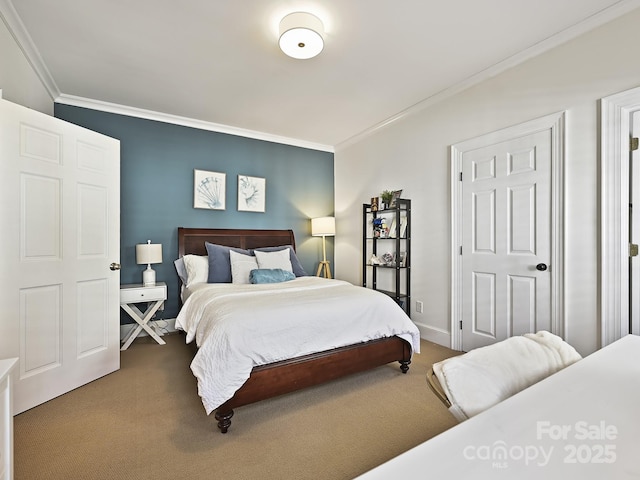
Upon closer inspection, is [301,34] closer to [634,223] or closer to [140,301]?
[634,223]

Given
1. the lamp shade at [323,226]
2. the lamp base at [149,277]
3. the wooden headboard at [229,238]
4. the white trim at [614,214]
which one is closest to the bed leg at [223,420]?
the lamp base at [149,277]

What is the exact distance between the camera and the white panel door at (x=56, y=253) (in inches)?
83.0

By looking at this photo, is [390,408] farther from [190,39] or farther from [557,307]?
[190,39]

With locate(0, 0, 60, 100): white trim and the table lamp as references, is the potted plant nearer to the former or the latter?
the table lamp

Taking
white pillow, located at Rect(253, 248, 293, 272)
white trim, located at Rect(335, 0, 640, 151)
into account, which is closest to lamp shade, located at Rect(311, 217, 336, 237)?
white pillow, located at Rect(253, 248, 293, 272)

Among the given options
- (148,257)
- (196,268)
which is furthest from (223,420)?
(148,257)

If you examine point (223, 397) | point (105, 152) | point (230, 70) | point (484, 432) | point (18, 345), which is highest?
point (230, 70)

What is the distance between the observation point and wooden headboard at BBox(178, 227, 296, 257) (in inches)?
157

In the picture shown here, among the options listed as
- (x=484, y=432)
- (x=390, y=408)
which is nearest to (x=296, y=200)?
(x=390, y=408)

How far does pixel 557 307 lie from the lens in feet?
8.09

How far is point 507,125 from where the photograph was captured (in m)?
2.81

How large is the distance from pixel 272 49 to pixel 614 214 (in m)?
2.79

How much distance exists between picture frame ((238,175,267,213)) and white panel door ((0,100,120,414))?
173cm

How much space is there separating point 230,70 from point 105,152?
1.33 meters
